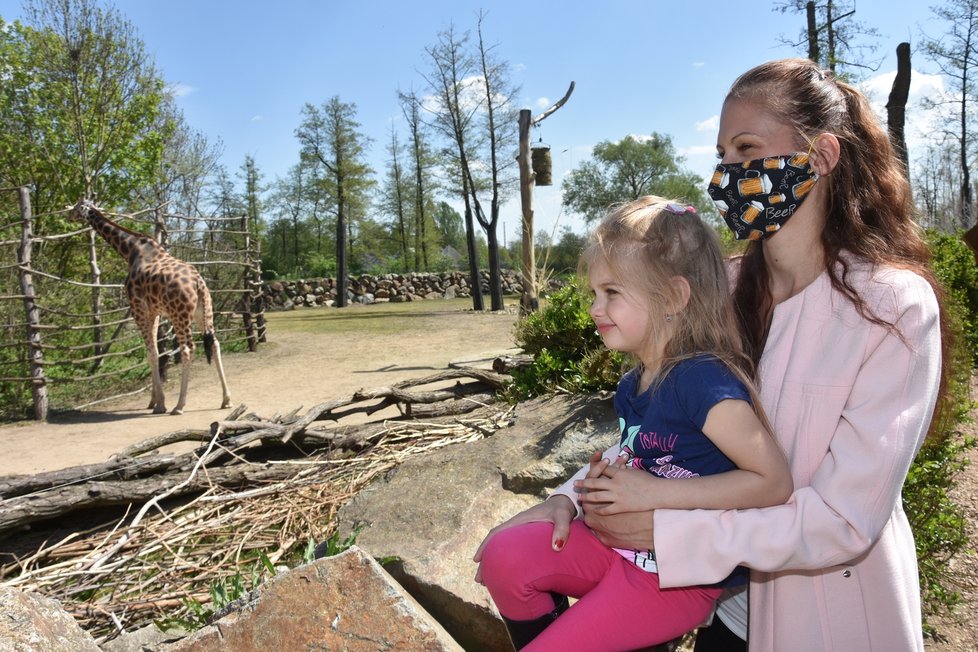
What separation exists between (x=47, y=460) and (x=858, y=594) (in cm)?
654

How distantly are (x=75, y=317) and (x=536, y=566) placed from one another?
34.1 ft

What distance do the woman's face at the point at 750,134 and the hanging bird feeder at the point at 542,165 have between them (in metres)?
9.50

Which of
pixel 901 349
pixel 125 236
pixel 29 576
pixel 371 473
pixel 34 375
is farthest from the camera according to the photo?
pixel 125 236

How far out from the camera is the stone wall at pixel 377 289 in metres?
24.4

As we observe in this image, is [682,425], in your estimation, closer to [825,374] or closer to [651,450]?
[651,450]

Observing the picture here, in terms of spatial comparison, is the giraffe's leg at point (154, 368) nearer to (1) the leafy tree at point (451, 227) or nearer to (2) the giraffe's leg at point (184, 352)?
(2) the giraffe's leg at point (184, 352)

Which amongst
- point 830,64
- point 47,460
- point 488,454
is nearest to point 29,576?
point 488,454

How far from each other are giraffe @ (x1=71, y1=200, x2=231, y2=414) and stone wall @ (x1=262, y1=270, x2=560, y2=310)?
581 inches

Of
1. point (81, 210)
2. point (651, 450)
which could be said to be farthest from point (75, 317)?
point (651, 450)

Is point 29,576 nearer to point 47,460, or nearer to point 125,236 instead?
point 47,460

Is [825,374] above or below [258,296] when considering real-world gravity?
below

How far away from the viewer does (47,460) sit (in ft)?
19.5

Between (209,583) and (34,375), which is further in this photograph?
(34,375)

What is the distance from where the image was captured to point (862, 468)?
1.16m
